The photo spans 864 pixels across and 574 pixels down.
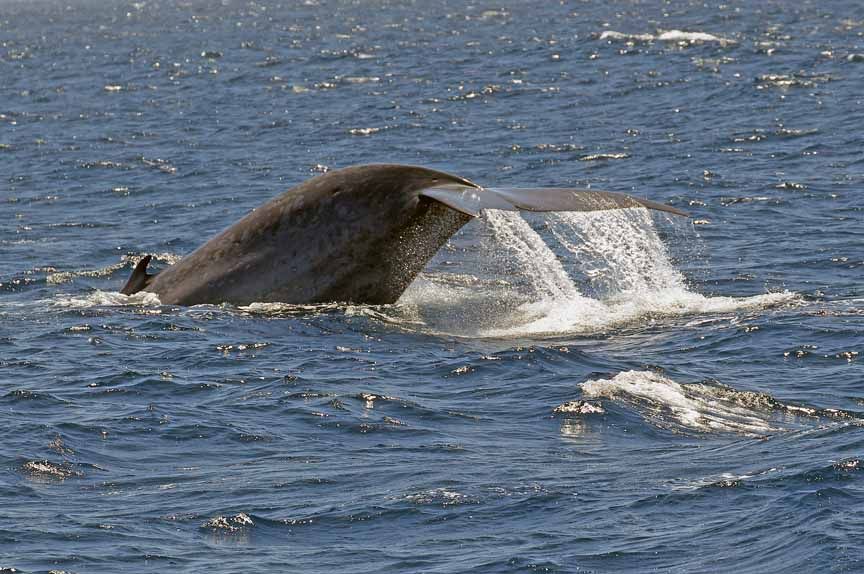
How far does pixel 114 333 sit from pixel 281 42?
54.4 m

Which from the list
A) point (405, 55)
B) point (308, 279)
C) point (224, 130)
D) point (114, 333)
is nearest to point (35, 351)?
point (114, 333)

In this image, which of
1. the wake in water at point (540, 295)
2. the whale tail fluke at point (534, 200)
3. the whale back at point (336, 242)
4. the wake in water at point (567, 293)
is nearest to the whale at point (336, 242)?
the whale back at point (336, 242)

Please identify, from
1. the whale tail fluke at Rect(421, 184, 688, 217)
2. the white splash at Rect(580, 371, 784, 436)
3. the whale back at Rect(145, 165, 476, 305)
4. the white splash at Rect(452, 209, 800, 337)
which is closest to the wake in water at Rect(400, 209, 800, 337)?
the white splash at Rect(452, 209, 800, 337)

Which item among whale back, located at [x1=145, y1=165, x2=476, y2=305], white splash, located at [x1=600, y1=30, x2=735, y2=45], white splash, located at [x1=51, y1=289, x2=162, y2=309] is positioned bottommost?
white splash, located at [x1=51, y1=289, x2=162, y2=309]

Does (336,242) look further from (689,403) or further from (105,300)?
(689,403)

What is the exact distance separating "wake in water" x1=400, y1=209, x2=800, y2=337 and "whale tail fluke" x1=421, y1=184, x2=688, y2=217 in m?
1.14

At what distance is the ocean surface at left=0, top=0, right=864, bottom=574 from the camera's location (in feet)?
33.7

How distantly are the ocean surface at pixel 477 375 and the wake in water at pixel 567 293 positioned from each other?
0.07 metres

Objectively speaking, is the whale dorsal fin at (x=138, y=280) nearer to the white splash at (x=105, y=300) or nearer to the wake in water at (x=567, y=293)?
the white splash at (x=105, y=300)

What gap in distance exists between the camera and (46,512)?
1077 cm

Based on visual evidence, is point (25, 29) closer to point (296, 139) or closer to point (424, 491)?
point (296, 139)

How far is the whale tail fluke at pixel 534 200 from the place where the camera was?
13812 mm

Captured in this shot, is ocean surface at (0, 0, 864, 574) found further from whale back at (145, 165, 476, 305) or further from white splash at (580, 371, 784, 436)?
whale back at (145, 165, 476, 305)

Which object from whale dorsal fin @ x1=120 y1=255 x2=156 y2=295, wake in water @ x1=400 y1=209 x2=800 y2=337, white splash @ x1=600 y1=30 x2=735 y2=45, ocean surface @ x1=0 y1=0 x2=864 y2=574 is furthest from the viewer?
white splash @ x1=600 y1=30 x2=735 y2=45
